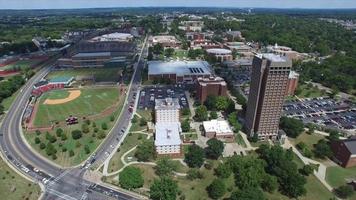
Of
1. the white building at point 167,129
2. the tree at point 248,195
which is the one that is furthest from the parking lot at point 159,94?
the tree at point 248,195

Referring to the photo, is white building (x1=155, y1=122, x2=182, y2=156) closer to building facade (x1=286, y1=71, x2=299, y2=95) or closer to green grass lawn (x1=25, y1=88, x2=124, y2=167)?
green grass lawn (x1=25, y1=88, x2=124, y2=167)

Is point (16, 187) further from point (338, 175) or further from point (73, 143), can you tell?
point (338, 175)

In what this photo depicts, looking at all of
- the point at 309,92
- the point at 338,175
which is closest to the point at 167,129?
→ the point at 338,175

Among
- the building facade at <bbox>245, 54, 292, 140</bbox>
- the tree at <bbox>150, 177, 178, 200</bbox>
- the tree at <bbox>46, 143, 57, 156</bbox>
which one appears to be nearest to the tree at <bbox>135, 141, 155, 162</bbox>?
the tree at <bbox>150, 177, 178, 200</bbox>

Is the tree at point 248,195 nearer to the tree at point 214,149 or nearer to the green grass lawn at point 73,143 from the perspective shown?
the tree at point 214,149

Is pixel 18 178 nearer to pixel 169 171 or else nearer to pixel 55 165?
pixel 55 165

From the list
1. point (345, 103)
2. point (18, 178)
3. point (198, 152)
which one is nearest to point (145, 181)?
point (198, 152)
